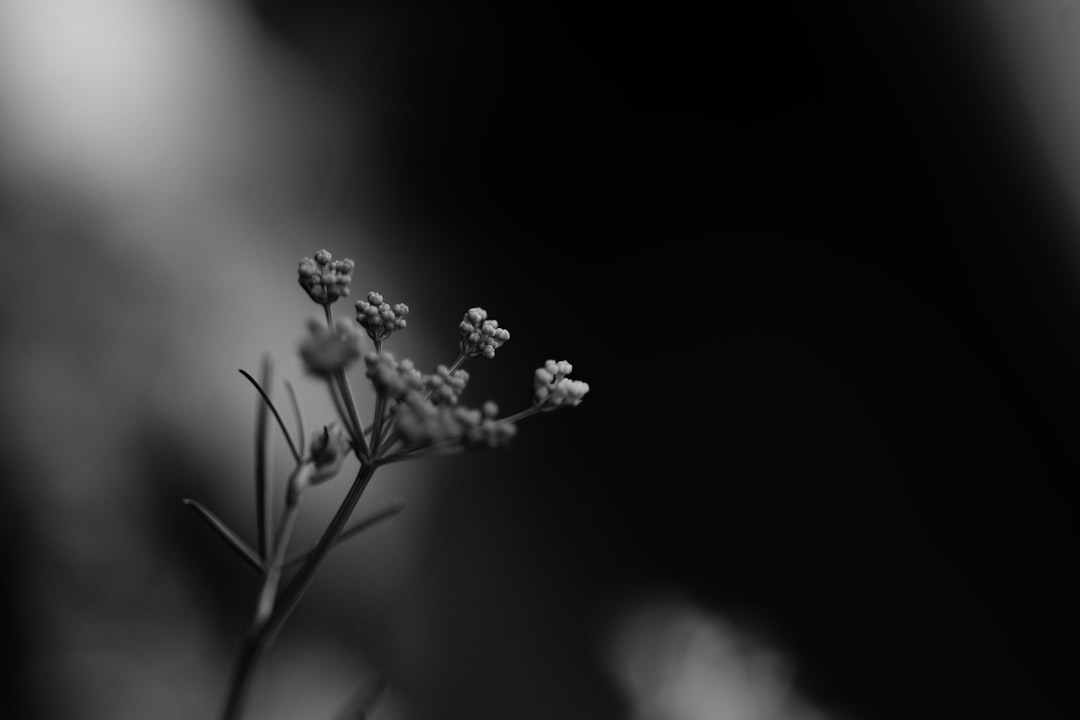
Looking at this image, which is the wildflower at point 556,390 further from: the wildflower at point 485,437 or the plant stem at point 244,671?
the plant stem at point 244,671

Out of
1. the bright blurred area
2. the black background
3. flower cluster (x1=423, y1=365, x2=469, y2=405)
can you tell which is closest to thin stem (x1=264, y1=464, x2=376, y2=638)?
flower cluster (x1=423, y1=365, x2=469, y2=405)

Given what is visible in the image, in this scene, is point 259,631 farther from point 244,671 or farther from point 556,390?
point 556,390

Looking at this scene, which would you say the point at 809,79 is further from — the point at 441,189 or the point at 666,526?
the point at 666,526

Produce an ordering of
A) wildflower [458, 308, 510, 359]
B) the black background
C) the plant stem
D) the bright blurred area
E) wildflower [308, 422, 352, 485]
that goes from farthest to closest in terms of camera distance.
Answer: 1. the black background
2. the bright blurred area
3. wildflower [458, 308, 510, 359]
4. wildflower [308, 422, 352, 485]
5. the plant stem

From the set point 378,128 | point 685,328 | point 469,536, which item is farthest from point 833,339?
point 378,128

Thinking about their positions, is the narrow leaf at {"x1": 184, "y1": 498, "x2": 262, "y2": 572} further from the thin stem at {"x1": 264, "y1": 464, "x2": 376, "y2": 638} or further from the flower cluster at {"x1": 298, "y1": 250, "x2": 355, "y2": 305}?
the flower cluster at {"x1": 298, "y1": 250, "x2": 355, "y2": 305}

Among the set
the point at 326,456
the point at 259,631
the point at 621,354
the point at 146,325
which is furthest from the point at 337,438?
the point at 621,354

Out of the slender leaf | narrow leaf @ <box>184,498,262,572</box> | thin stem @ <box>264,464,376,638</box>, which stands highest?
narrow leaf @ <box>184,498,262,572</box>

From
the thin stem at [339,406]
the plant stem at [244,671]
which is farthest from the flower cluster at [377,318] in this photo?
the plant stem at [244,671]
